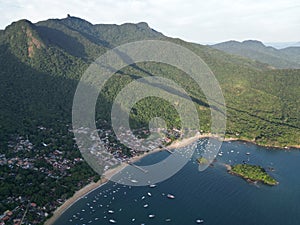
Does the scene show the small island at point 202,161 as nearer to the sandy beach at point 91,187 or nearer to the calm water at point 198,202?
the calm water at point 198,202

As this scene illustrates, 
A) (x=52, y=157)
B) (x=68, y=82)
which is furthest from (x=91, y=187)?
(x=68, y=82)

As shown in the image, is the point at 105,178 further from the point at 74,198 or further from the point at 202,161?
the point at 202,161

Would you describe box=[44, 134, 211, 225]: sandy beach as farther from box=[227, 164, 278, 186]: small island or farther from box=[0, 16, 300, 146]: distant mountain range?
box=[227, 164, 278, 186]: small island

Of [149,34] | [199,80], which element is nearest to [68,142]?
[199,80]

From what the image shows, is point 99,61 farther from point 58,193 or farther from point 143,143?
point 58,193

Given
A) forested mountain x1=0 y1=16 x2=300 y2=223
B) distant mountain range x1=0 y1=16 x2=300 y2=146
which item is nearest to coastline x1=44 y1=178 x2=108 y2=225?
forested mountain x1=0 y1=16 x2=300 y2=223
